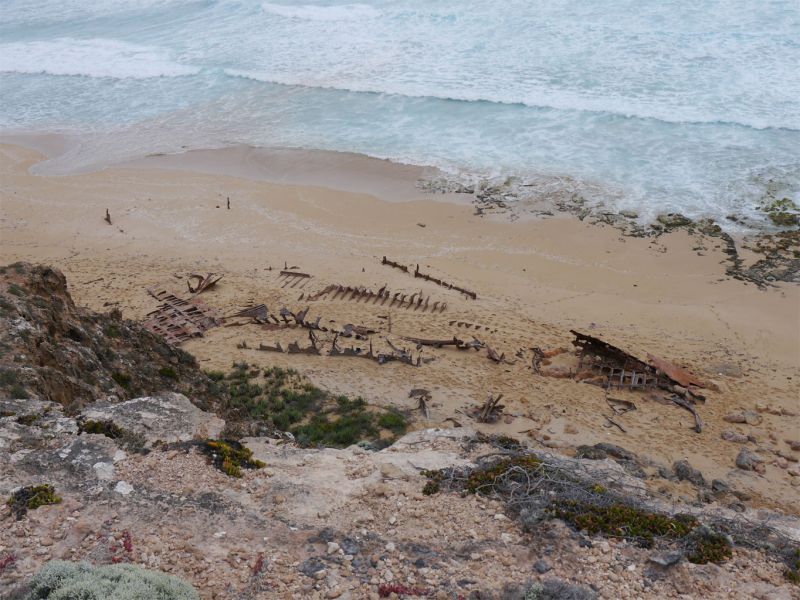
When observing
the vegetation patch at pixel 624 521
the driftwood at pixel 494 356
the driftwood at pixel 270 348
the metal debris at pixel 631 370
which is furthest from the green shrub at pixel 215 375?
the vegetation patch at pixel 624 521

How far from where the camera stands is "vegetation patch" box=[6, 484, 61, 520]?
7.36 m

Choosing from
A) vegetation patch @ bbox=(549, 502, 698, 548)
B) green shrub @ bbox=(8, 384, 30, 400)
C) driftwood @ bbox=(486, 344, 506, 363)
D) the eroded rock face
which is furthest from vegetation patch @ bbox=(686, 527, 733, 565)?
green shrub @ bbox=(8, 384, 30, 400)

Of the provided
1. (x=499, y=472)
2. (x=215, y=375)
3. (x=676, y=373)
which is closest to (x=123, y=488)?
(x=499, y=472)

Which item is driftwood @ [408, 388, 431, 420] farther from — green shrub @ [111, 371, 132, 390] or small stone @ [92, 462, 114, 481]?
small stone @ [92, 462, 114, 481]

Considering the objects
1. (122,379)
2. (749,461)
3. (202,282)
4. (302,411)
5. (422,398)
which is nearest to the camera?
(122,379)

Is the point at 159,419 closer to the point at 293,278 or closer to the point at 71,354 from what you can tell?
the point at 71,354

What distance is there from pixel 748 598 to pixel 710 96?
1182 inches

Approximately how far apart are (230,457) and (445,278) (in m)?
12.4

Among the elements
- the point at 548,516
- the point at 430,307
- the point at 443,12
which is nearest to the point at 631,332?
the point at 430,307

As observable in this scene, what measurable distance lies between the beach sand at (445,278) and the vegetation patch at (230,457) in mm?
4784

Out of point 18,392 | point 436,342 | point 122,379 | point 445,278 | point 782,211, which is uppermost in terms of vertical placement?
point 782,211

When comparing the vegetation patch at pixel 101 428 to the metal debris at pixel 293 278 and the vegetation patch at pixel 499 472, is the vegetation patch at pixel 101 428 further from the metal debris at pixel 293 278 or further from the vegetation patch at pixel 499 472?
the metal debris at pixel 293 278

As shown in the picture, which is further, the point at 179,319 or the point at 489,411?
the point at 179,319

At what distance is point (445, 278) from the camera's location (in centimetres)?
2041
